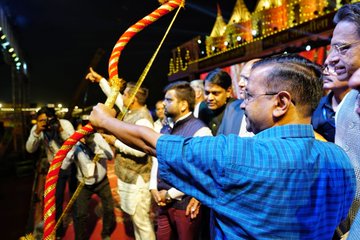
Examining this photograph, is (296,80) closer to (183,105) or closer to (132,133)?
(132,133)

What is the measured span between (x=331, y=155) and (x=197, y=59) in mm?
13789

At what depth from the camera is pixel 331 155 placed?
1.03 metres

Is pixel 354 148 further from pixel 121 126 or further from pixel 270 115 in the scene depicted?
pixel 121 126

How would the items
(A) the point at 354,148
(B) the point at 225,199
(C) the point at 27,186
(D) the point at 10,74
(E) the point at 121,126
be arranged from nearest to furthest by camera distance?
(B) the point at 225,199, (E) the point at 121,126, (A) the point at 354,148, (C) the point at 27,186, (D) the point at 10,74

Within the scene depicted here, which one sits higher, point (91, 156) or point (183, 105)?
point (183, 105)

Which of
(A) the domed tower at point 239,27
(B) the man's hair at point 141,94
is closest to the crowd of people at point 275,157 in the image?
(B) the man's hair at point 141,94

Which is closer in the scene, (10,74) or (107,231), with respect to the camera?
(107,231)

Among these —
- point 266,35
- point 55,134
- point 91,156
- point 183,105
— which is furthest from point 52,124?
→ point 266,35

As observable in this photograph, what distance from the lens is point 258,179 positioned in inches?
35.8

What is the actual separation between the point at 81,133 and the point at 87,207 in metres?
2.36

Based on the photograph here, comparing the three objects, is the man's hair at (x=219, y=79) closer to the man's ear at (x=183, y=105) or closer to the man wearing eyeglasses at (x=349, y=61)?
the man's ear at (x=183, y=105)

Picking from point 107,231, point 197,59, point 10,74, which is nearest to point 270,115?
point 107,231

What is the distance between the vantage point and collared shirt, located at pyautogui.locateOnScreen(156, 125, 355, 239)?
917mm

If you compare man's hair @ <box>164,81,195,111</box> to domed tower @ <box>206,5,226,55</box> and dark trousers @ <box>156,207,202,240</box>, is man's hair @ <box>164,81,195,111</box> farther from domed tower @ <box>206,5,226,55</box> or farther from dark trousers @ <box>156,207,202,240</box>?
domed tower @ <box>206,5,226,55</box>
